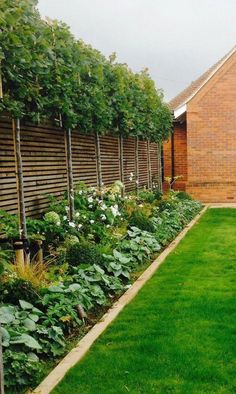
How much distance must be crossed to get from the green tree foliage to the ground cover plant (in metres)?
1.36

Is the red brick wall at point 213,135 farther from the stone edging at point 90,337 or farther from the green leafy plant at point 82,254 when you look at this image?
the green leafy plant at point 82,254

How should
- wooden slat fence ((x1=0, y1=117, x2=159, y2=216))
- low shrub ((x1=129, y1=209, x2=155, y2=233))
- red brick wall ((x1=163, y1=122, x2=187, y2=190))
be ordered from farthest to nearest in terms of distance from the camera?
red brick wall ((x1=163, y1=122, x2=187, y2=190)) → low shrub ((x1=129, y1=209, x2=155, y2=233)) → wooden slat fence ((x1=0, y1=117, x2=159, y2=216))

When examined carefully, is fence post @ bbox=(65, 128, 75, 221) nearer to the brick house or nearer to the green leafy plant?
the green leafy plant

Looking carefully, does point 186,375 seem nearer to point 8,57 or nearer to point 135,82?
point 8,57

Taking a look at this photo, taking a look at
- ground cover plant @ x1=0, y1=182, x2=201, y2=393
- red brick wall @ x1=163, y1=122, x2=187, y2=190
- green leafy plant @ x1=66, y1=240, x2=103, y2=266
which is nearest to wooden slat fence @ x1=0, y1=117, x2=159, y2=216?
ground cover plant @ x1=0, y1=182, x2=201, y2=393

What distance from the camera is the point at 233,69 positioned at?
2000 centimetres

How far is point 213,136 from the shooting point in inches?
790

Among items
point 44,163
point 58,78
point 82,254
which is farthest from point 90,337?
point 44,163

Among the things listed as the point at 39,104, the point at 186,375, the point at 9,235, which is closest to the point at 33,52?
the point at 39,104

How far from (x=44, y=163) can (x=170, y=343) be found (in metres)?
4.69

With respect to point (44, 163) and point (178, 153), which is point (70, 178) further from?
point (178, 153)

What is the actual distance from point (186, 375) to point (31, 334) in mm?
1285

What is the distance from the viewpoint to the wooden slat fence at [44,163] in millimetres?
7344

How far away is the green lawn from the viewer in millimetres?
3959
